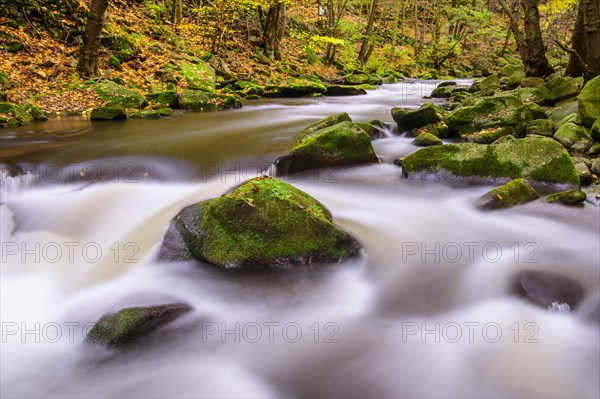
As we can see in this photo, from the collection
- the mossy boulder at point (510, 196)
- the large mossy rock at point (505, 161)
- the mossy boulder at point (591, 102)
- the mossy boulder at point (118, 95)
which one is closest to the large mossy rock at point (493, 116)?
the mossy boulder at point (591, 102)

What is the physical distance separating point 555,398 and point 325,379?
1.44 meters

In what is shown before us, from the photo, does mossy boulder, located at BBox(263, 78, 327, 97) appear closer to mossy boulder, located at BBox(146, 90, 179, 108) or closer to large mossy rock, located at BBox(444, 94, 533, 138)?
mossy boulder, located at BBox(146, 90, 179, 108)

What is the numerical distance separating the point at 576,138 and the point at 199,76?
10815 millimetres

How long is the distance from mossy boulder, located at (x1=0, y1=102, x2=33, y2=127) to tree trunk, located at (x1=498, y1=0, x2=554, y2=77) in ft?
36.8

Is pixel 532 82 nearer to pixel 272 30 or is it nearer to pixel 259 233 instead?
pixel 259 233

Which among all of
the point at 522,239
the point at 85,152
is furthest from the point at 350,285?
the point at 85,152

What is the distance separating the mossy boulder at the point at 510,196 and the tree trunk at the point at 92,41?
33.6 ft

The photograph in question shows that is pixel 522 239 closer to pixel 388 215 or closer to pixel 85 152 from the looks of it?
pixel 388 215

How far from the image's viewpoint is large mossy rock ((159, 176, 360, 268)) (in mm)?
3842

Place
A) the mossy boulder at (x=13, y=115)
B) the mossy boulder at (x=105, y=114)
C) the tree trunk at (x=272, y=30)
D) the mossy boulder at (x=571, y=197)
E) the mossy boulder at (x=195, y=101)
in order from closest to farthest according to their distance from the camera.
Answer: the mossy boulder at (x=571, y=197) → the mossy boulder at (x=13, y=115) → the mossy boulder at (x=105, y=114) → the mossy boulder at (x=195, y=101) → the tree trunk at (x=272, y=30)

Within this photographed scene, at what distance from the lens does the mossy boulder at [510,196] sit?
4992 mm

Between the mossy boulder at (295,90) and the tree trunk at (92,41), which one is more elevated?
the tree trunk at (92,41)

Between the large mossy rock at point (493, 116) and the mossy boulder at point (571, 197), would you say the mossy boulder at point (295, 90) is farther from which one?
the mossy boulder at point (571, 197)

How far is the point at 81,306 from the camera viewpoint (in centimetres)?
369
